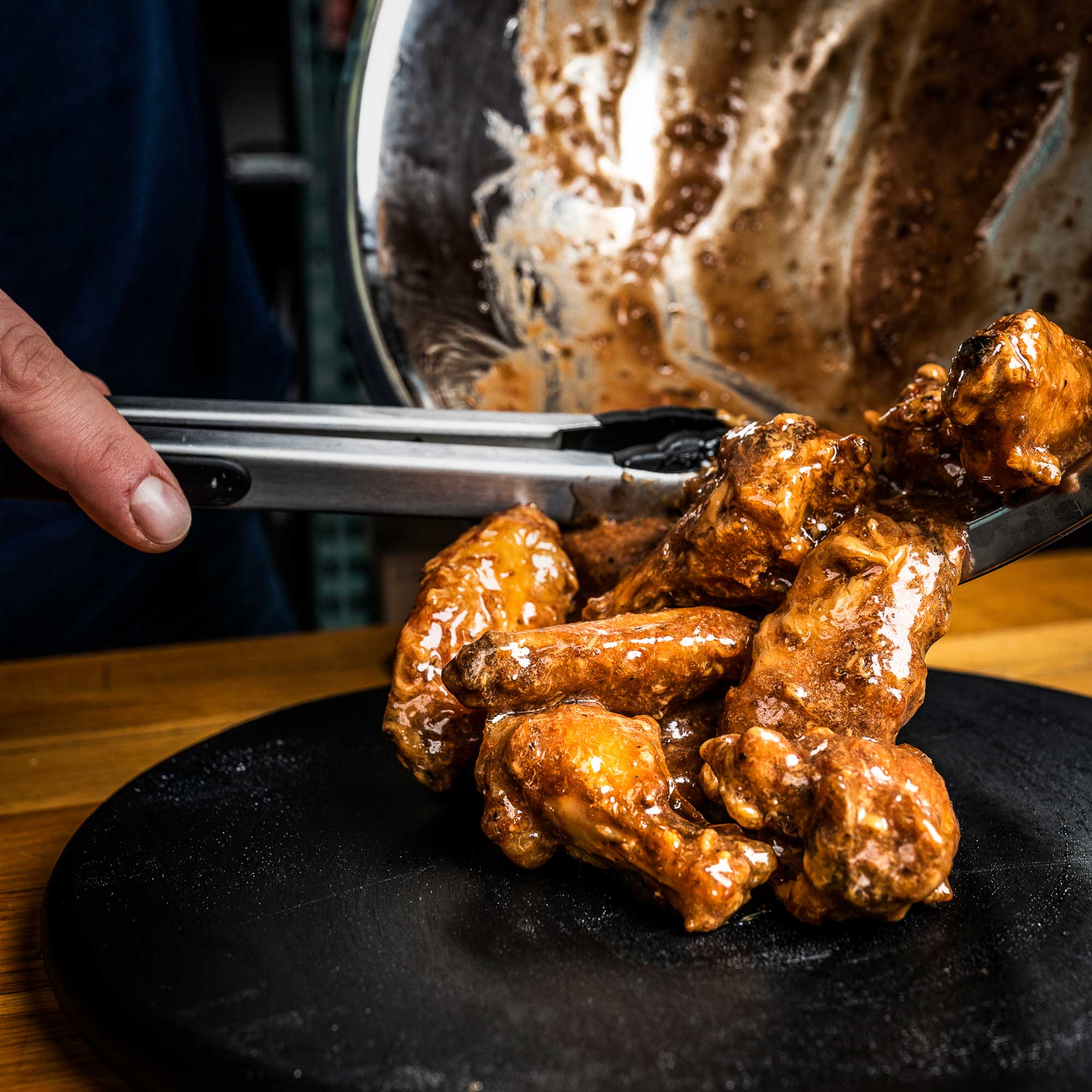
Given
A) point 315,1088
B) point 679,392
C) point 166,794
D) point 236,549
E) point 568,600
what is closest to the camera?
point 315,1088

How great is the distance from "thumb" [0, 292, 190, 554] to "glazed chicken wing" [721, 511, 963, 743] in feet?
1.69

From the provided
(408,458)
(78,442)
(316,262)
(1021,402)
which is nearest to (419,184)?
(408,458)

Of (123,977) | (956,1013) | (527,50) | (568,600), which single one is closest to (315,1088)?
(123,977)

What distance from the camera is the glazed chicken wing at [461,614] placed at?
0.90 m

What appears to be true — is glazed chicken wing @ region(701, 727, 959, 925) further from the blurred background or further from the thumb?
the blurred background

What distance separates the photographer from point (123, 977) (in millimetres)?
637

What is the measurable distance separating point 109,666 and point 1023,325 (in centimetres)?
122

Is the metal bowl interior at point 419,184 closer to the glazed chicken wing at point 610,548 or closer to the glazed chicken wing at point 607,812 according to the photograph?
the glazed chicken wing at point 610,548

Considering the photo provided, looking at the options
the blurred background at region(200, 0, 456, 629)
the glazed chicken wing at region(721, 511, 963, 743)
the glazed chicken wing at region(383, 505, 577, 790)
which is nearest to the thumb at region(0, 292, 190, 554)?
the glazed chicken wing at region(383, 505, 577, 790)

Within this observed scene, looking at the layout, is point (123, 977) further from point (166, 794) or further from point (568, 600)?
point (568, 600)

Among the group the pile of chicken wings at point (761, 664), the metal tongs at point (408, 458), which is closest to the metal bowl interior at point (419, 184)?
the metal tongs at point (408, 458)

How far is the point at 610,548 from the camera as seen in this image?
1.03 meters

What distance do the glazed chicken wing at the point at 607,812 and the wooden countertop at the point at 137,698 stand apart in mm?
315

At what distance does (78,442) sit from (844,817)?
0.67 meters
